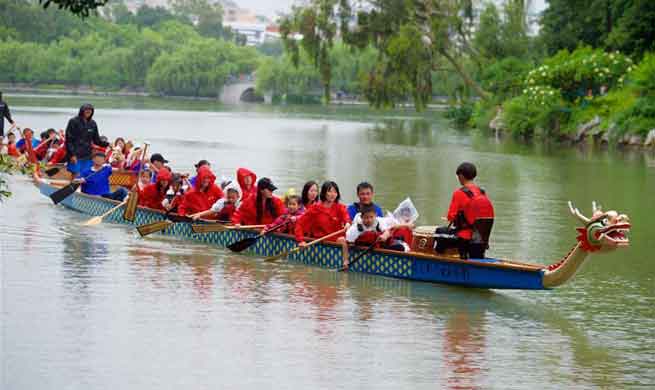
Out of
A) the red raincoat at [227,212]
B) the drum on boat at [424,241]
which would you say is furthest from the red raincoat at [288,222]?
the drum on boat at [424,241]

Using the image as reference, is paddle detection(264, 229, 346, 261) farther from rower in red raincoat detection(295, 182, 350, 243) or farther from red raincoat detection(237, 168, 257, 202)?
red raincoat detection(237, 168, 257, 202)

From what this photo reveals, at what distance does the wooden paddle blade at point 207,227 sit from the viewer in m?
19.1

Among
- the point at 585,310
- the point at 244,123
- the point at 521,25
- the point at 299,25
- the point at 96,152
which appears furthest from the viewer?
the point at 244,123

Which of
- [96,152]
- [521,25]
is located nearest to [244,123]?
[521,25]

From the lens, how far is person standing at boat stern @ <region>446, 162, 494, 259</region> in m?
15.1

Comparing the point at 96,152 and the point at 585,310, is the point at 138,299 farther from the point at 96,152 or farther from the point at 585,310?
the point at 96,152

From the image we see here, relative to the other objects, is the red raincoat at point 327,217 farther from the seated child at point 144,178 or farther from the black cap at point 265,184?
the seated child at point 144,178

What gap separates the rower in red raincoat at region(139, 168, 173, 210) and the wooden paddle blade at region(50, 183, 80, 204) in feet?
8.12

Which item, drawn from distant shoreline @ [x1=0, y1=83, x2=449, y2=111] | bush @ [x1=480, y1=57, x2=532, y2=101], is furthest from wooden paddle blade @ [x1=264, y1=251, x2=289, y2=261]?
distant shoreline @ [x1=0, y1=83, x2=449, y2=111]

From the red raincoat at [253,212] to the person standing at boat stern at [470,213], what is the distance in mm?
3878

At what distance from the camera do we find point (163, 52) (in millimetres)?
144000

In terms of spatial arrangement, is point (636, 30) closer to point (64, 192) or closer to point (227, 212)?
point (64, 192)

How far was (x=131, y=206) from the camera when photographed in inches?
840

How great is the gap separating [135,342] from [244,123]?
2408 inches
